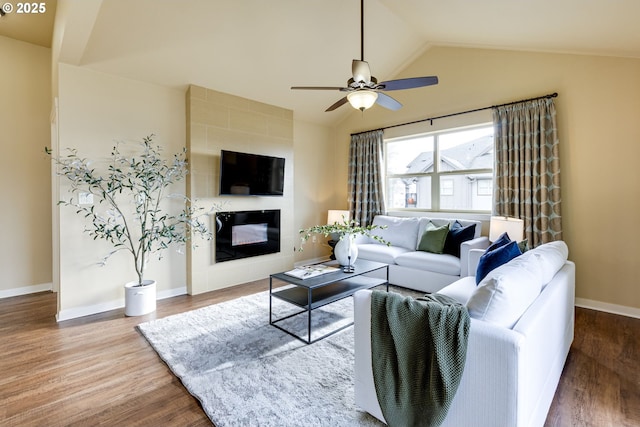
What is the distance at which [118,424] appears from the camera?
5.48ft

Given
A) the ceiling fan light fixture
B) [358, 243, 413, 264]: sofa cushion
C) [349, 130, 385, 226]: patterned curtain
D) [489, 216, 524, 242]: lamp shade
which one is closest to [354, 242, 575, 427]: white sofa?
[489, 216, 524, 242]: lamp shade

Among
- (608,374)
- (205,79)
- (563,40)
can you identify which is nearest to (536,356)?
(608,374)

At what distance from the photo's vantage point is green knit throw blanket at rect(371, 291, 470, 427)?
4.25ft

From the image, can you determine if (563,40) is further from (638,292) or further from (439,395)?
(439,395)

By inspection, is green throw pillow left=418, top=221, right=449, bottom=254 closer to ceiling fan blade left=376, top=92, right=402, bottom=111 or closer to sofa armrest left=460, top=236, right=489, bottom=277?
sofa armrest left=460, top=236, right=489, bottom=277

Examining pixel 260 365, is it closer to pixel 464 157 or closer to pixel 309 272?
pixel 309 272

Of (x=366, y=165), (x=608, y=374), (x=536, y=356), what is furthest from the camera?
(x=366, y=165)

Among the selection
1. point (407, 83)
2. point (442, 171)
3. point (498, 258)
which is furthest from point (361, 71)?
point (442, 171)

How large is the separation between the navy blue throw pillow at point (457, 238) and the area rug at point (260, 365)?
5.32 ft

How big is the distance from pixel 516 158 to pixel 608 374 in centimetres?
250

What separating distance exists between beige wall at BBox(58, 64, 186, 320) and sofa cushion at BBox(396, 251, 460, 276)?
10.2ft

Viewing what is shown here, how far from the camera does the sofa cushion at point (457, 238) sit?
3889 mm

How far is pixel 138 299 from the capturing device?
3.18 meters

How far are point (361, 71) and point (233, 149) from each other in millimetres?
2363
